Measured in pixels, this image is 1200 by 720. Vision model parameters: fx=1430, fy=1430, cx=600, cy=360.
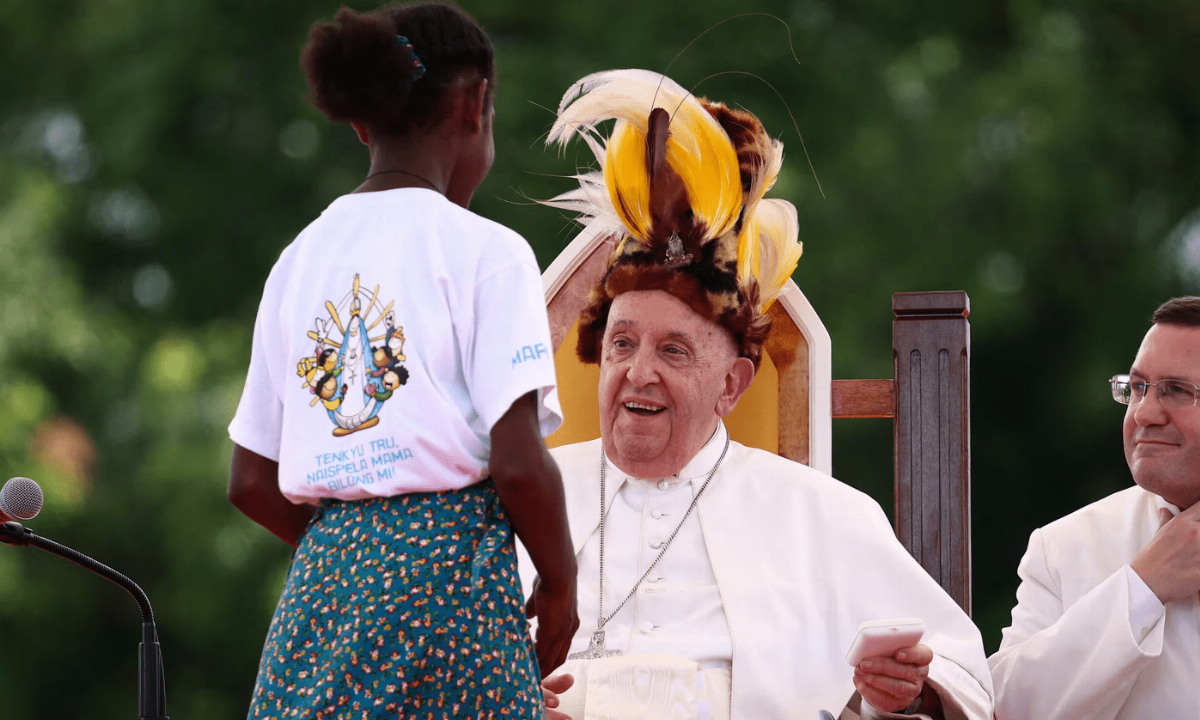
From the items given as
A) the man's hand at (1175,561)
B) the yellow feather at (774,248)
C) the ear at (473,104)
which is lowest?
the man's hand at (1175,561)

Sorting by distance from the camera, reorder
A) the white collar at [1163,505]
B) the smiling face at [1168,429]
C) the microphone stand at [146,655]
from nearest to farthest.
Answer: the microphone stand at [146,655] → the smiling face at [1168,429] → the white collar at [1163,505]

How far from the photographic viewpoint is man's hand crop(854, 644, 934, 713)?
→ 8.97 ft

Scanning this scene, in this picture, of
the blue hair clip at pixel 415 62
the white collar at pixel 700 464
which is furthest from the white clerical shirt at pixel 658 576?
the blue hair clip at pixel 415 62

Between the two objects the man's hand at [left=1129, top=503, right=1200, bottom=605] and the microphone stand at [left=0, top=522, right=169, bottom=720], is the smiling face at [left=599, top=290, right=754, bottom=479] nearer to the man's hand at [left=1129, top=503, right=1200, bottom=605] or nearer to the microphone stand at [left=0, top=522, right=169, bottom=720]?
the man's hand at [left=1129, top=503, right=1200, bottom=605]

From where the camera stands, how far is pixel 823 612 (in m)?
3.18

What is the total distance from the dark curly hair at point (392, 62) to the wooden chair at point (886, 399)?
148 centimetres

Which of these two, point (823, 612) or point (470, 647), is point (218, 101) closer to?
point (823, 612)

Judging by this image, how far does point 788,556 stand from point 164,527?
5.51 meters

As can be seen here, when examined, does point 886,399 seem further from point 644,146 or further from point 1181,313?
point 644,146

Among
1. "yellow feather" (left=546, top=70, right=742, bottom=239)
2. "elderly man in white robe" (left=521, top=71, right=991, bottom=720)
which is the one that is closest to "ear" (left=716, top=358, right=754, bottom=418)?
"elderly man in white robe" (left=521, top=71, right=991, bottom=720)

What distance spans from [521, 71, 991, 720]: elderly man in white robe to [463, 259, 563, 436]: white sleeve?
1.19 m

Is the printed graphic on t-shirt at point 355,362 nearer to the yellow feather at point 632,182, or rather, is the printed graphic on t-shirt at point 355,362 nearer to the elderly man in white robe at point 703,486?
the elderly man in white robe at point 703,486

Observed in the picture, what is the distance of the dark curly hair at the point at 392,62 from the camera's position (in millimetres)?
2047

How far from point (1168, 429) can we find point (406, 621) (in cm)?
202
